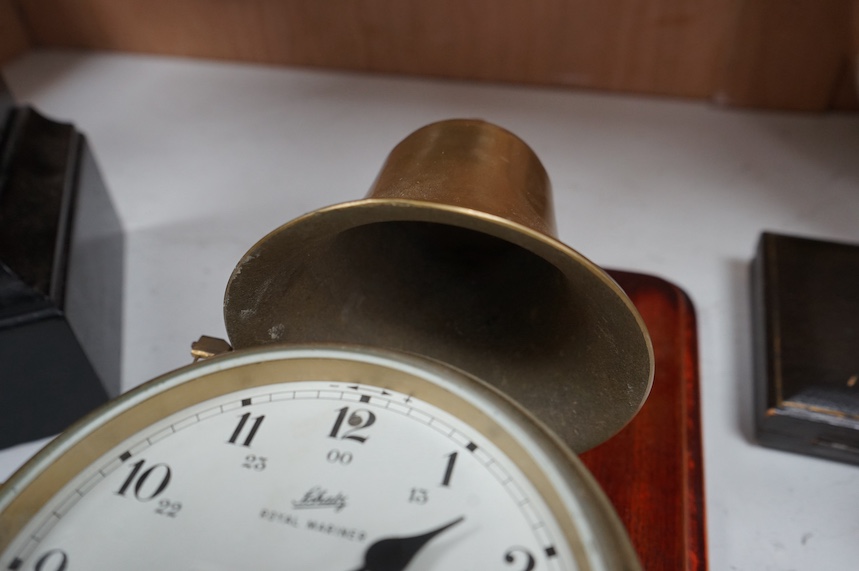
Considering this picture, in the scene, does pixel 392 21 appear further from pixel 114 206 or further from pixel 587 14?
pixel 114 206

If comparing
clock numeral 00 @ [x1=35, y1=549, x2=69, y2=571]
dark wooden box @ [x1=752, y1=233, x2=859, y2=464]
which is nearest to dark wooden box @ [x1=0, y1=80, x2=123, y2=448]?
clock numeral 00 @ [x1=35, y1=549, x2=69, y2=571]

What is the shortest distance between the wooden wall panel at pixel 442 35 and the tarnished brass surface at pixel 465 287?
2.21ft

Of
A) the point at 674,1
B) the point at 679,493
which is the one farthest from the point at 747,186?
the point at 679,493

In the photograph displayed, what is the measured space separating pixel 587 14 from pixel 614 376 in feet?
2.81

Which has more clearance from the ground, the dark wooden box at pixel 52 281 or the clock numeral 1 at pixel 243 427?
the dark wooden box at pixel 52 281

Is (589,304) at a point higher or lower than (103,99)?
lower

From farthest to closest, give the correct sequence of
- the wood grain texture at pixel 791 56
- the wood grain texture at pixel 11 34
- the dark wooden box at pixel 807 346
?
the wood grain texture at pixel 11 34 → the wood grain texture at pixel 791 56 → the dark wooden box at pixel 807 346

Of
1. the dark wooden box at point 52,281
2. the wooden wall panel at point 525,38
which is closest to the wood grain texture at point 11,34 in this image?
the wooden wall panel at point 525,38

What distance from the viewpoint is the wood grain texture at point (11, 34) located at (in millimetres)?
1509

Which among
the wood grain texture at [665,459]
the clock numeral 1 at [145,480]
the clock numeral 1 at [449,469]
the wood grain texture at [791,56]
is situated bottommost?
the clock numeral 1 at [145,480]

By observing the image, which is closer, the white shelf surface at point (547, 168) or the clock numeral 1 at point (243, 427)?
the clock numeral 1 at point (243, 427)

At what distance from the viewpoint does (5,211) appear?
0.97m

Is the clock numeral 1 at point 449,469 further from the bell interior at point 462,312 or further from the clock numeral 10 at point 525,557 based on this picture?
the bell interior at point 462,312

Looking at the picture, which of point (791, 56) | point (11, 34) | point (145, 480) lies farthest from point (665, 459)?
point (11, 34)
